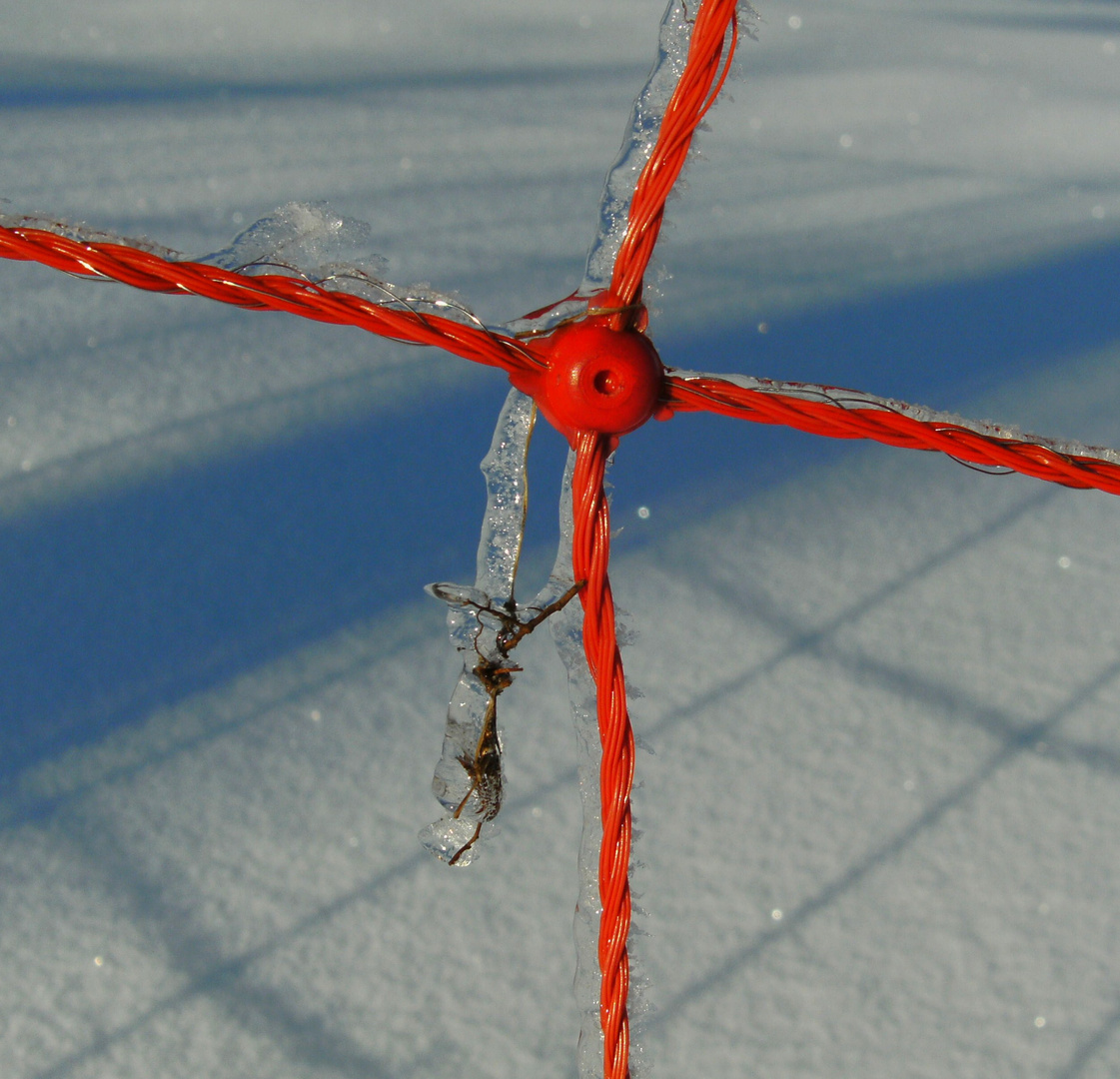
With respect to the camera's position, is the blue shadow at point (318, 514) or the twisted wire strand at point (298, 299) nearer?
the twisted wire strand at point (298, 299)

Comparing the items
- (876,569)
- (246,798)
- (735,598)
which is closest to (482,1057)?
(246,798)

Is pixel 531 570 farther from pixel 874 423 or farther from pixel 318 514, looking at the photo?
pixel 874 423

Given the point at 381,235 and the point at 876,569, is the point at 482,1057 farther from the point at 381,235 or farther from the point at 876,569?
the point at 381,235

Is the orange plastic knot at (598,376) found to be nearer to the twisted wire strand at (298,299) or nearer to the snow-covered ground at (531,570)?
the twisted wire strand at (298,299)

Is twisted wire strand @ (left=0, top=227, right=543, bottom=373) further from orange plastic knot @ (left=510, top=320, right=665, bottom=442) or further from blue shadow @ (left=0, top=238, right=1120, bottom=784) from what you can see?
blue shadow @ (left=0, top=238, right=1120, bottom=784)

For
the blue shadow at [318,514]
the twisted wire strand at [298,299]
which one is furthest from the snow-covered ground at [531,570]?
the twisted wire strand at [298,299]
